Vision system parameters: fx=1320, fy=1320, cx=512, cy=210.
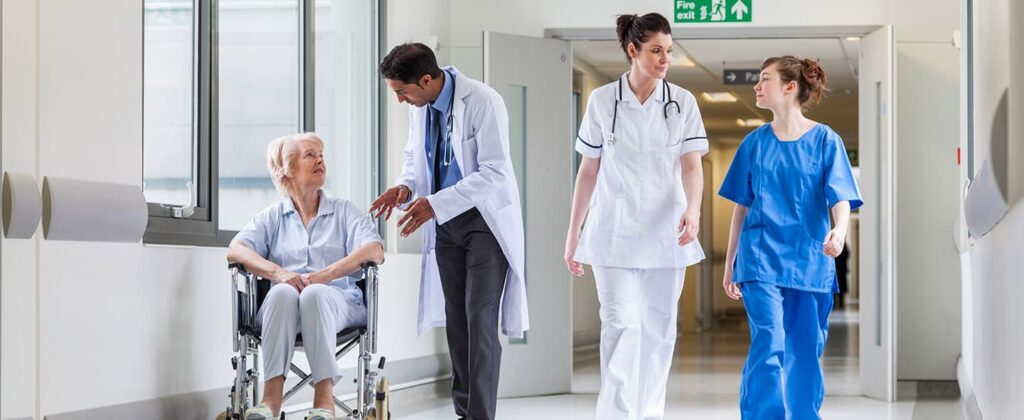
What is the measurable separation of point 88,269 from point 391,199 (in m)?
1.06

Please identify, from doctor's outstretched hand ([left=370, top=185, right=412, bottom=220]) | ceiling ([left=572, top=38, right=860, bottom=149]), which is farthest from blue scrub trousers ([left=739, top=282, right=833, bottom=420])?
ceiling ([left=572, top=38, right=860, bottom=149])

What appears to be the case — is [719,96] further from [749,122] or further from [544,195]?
[544,195]

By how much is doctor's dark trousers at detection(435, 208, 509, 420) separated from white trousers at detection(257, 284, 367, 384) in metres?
0.44

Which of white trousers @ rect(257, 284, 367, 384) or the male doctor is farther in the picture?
the male doctor

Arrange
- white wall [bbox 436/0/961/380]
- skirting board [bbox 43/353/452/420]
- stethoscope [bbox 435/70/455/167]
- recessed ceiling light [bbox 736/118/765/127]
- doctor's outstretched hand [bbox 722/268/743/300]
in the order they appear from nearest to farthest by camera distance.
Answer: skirting board [bbox 43/353/452/420] → stethoscope [bbox 435/70/455/167] → doctor's outstretched hand [bbox 722/268/743/300] → white wall [bbox 436/0/961/380] → recessed ceiling light [bbox 736/118/765/127]

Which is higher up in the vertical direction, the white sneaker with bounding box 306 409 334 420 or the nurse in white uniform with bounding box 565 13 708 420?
the nurse in white uniform with bounding box 565 13 708 420

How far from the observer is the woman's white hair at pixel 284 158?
4.54 m

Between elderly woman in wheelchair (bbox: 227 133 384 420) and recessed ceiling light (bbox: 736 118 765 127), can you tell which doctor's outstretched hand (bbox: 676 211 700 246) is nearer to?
elderly woman in wheelchair (bbox: 227 133 384 420)

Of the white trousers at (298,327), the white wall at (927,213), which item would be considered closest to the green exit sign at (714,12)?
the white wall at (927,213)

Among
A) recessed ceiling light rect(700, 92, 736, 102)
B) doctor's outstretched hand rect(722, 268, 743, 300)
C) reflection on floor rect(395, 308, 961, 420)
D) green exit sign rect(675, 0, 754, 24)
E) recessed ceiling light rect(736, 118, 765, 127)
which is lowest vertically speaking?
reflection on floor rect(395, 308, 961, 420)

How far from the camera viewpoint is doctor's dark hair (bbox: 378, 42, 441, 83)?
14.0 feet

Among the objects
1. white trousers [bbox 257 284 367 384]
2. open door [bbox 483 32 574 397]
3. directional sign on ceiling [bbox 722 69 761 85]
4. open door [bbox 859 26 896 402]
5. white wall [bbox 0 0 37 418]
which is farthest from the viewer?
directional sign on ceiling [bbox 722 69 761 85]

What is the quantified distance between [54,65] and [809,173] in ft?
7.87

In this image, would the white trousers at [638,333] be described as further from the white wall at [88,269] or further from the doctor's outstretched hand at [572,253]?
the white wall at [88,269]
